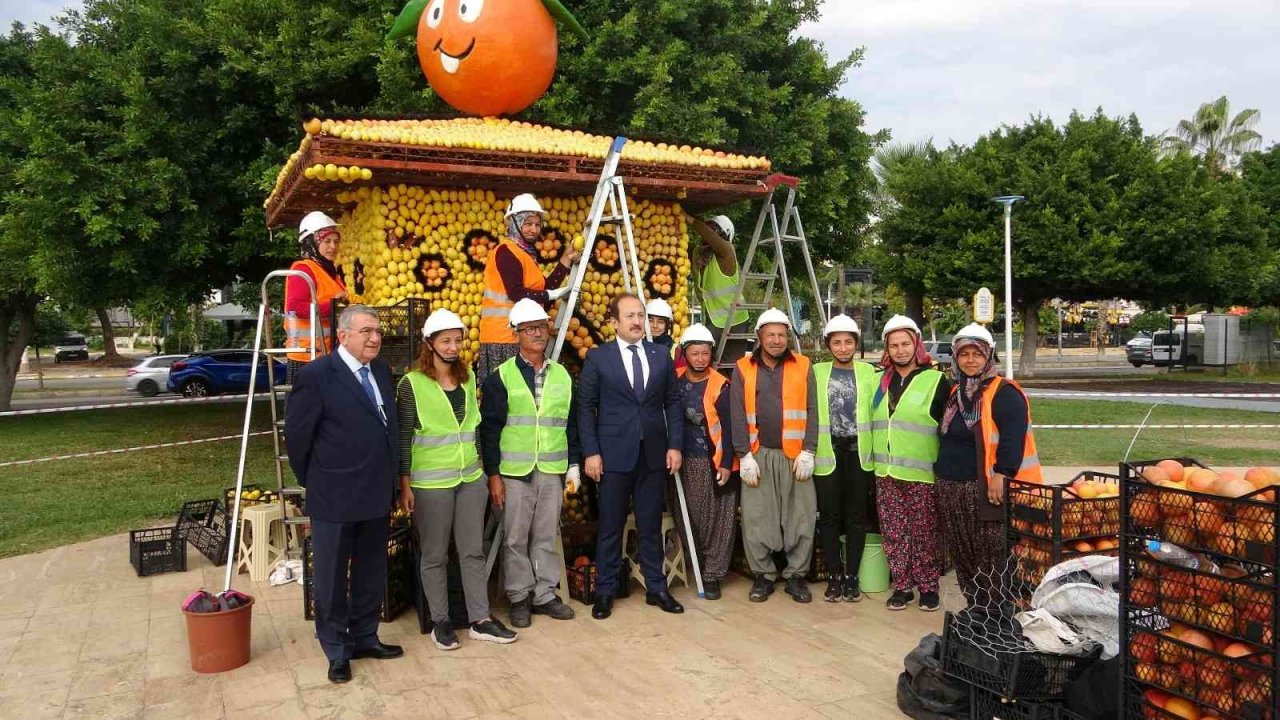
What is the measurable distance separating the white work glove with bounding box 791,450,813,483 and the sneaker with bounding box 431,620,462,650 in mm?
2306

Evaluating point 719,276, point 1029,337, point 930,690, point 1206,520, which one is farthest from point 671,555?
point 1029,337

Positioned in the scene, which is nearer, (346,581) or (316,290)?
(346,581)

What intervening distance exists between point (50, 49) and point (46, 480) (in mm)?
6384

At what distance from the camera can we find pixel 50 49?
1321 cm

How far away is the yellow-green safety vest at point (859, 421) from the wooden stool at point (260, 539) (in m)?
3.80

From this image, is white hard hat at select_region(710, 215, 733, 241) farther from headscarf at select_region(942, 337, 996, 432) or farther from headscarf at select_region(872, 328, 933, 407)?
headscarf at select_region(942, 337, 996, 432)

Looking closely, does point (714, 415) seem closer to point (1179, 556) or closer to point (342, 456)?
point (342, 456)

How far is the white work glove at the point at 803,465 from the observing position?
5.73m

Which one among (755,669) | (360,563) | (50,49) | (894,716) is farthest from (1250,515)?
(50,49)

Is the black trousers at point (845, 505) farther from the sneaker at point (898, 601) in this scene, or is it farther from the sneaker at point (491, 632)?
the sneaker at point (491, 632)

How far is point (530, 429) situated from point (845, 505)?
2169 mm

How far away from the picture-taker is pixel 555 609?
5539 millimetres

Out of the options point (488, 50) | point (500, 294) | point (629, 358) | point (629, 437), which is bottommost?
point (629, 437)

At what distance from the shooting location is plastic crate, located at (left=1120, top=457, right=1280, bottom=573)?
303 cm
